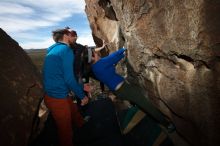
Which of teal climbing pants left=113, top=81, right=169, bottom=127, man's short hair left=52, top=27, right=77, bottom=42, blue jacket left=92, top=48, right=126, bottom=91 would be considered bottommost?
teal climbing pants left=113, top=81, right=169, bottom=127

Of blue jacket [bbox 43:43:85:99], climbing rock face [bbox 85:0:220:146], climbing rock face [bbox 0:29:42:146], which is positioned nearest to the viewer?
climbing rock face [bbox 85:0:220:146]

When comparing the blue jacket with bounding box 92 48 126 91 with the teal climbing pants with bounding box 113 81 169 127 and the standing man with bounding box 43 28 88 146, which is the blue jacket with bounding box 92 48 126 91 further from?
the standing man with bounding box 43 28 88 146

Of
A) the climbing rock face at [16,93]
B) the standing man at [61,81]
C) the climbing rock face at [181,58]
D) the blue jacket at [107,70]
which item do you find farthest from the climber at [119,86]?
the climbing rock face at [16,93]

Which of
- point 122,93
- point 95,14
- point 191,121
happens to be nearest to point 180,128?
point 191,121

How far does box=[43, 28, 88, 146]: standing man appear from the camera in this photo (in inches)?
196

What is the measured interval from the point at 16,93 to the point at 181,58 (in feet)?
11.5

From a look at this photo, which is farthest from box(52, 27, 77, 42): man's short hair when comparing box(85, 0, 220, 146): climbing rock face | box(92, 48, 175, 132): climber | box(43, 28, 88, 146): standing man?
box(85, 0, 220, 146): climbing rock face

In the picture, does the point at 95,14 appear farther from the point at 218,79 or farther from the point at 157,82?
the point at 218,79

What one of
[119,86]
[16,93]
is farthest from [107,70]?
[16,93]

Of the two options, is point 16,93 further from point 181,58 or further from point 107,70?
point 181,58

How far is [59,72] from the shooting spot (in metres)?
5.07

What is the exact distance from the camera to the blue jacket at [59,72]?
4.97 m

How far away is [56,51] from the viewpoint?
4.99m

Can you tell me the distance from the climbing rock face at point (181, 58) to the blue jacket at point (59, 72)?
1.46 metres
